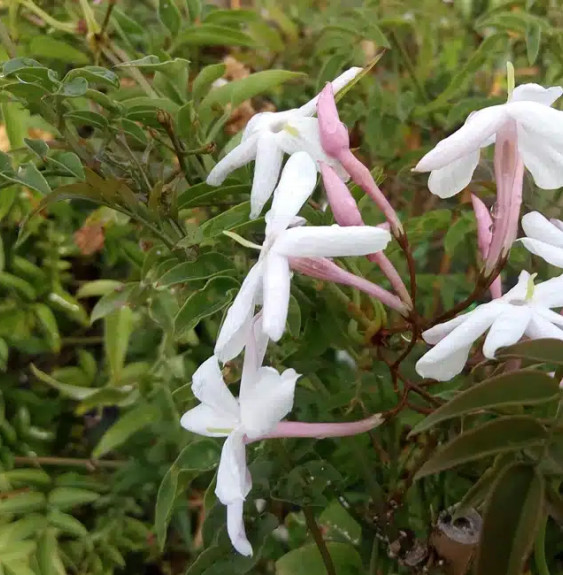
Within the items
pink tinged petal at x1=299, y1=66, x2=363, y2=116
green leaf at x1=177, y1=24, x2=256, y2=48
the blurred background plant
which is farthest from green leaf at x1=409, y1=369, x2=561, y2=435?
green leaf at x1=177, y1=24, x2=256, y2=48

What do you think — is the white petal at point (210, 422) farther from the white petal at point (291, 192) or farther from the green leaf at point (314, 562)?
the green leaf at point (314, 562)

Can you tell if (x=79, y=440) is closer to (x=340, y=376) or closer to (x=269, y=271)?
(x=340, y=376)

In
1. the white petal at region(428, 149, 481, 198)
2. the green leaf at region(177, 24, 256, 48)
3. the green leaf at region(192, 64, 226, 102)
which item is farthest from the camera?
the green leaf at region(177, 24, 256, 48)

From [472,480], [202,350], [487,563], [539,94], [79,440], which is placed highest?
[539,94]

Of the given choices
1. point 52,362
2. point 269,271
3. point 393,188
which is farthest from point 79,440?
point 269,271

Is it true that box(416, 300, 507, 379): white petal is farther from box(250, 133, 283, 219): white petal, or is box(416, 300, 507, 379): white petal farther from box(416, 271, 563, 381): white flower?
box(250, 133, 283, 219): white petal

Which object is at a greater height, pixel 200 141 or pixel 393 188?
pixel 200 141
